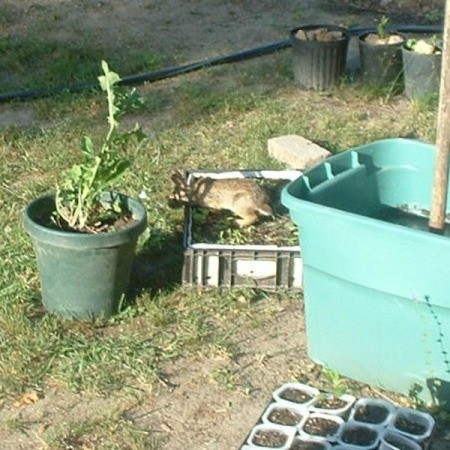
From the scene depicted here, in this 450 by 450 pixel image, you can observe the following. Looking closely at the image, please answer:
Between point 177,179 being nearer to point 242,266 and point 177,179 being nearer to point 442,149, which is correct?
point 242,266

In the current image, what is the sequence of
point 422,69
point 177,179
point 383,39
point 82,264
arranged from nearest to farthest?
point 82,264
point 177,179
point 422,69
point 383,39

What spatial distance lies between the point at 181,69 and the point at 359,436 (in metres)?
4.25

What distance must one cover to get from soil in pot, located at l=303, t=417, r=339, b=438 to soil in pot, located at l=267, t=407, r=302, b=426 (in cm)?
4

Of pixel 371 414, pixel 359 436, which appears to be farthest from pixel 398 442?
pixel 371 414

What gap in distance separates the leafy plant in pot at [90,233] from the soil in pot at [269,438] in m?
1.02

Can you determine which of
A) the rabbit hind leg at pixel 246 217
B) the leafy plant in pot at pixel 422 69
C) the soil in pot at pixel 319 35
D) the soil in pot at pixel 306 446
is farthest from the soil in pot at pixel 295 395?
the soil in pot at pixel 319 35

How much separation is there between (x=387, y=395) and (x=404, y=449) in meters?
0.59

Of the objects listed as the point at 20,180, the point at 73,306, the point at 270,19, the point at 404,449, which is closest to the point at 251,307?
the point at 73,306

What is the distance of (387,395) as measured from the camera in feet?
12.5

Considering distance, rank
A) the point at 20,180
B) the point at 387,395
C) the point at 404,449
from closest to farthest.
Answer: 1. the point at 404,449
2. the point at 387,395
3. the point at 20,180

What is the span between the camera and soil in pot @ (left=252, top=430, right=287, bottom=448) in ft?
11.0

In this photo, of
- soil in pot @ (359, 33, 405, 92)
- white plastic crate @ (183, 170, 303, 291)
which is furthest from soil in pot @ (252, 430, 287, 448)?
soil in pot @ (359, 33, 405, 92)

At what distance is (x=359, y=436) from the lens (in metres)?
3.33

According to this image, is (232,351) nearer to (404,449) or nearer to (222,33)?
(404,449)
